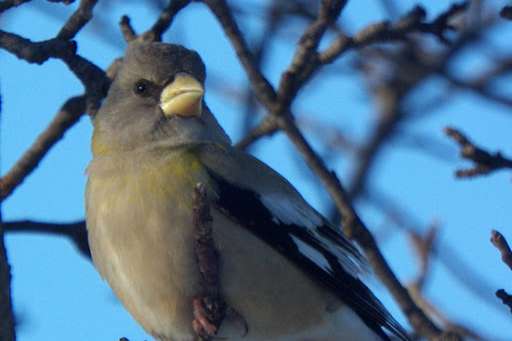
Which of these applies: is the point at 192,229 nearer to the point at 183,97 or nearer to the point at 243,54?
the point at 183,97

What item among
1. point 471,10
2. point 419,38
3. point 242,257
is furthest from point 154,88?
point 419,38

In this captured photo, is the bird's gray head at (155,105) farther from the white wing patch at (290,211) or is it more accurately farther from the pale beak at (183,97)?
the white wing patch at (290,211)

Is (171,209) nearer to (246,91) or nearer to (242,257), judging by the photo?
(242,257)

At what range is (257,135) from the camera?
207 inches

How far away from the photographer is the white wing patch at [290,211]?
4883 millimetres

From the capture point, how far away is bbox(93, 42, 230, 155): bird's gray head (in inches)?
195

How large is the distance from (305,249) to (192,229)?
0.63 metres

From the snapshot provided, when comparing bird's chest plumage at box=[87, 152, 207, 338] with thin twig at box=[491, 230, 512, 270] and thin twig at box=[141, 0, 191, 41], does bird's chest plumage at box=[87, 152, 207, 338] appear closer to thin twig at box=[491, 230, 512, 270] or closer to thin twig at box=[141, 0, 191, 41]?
thin twig at box=[141, 0, 191, 41]

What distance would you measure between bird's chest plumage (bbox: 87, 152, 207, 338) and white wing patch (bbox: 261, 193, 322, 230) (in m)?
0.40

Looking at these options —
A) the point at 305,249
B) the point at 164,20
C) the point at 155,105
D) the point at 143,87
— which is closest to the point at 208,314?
the point at 305,249

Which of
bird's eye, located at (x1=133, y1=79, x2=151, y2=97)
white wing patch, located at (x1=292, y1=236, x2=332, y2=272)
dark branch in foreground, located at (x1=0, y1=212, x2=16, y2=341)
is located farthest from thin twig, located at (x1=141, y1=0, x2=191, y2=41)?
dark branch in foreground, located at (x1=0, y1=212, x2=16, y2=341)

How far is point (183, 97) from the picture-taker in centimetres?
496

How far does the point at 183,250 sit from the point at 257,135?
101cm

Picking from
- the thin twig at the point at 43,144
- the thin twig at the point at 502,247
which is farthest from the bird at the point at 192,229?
the thin twig at the point at 502,247
